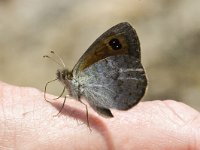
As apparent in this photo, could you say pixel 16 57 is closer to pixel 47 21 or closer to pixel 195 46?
pixel 47 21

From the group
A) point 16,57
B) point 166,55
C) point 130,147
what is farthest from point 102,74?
Result: point 16,57

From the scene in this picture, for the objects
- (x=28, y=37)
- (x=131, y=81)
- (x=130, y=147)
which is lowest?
(x=130, y=147)

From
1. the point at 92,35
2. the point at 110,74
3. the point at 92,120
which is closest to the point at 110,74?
the point at 110,74

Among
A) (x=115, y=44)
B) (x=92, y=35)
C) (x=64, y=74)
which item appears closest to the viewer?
(x=115, y=44)

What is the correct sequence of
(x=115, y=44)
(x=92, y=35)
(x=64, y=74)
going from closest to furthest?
(x=115, y=44), (x=64, y=74), (x=92, y=35)

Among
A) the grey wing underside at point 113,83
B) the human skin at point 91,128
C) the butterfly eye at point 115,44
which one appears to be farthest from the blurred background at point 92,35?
the butterfly eye at point 115,44

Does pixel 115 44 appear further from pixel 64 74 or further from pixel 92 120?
pixel 92 120

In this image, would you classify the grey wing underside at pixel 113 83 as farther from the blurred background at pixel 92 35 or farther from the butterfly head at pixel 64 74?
the blurred background at pixel 92 35

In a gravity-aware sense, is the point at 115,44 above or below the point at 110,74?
above

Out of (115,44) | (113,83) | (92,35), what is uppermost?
(92,35)
